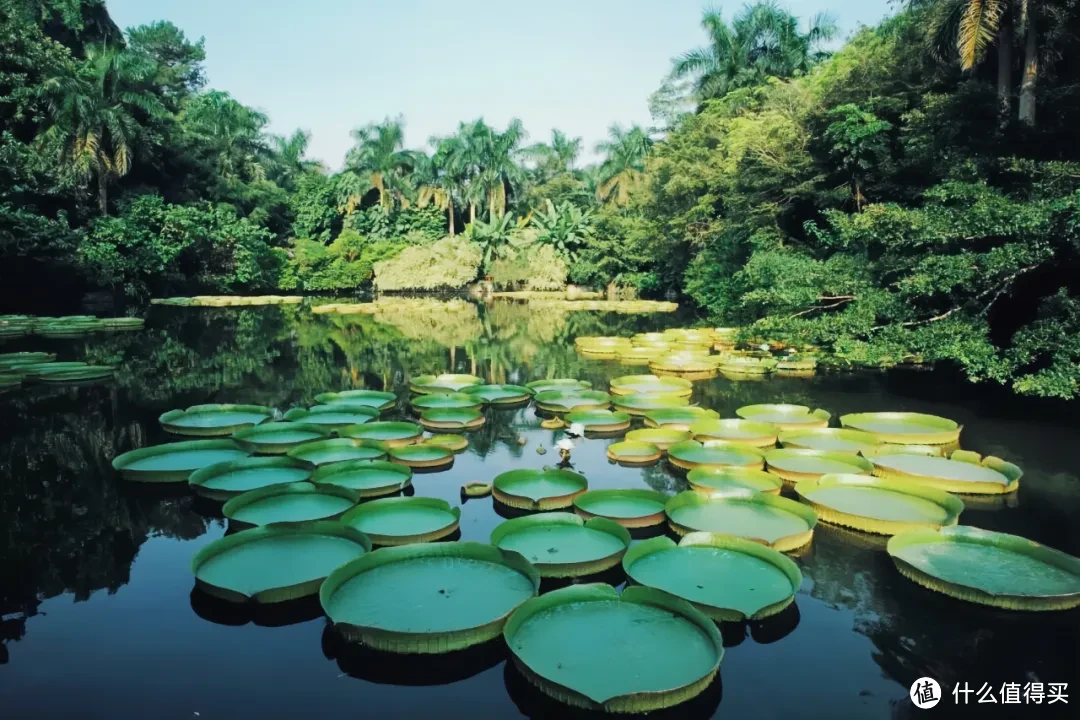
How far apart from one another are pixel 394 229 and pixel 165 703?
4519cm

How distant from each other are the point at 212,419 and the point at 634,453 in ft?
19.4

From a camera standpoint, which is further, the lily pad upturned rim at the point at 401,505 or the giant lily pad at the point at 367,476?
the giant lily pad at the point at 367,476

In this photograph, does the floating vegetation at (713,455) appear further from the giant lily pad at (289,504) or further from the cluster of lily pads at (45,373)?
the cluster of lily pads at (45,373)

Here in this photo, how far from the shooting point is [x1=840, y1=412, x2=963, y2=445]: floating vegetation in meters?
8.77

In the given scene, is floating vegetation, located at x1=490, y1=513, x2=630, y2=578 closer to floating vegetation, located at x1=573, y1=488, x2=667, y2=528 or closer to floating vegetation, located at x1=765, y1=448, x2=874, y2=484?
floating vegetation, located at x1=573, y1=488, x2=667, y2=528

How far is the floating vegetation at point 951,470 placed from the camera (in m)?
7.11

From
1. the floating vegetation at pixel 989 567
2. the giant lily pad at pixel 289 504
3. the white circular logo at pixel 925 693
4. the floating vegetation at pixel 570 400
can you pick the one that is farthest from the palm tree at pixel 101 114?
the white circular logo at pixel 925 693

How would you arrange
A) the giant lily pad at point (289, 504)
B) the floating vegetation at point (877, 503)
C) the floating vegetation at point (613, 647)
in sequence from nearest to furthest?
the floating vegetation at point (613, 647) < the floating vegetation at point (877, 503) < the giant lily pad at point (289, 504)

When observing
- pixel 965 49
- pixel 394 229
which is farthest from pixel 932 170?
pixel 394 229

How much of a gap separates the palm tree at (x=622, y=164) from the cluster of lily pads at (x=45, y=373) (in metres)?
34.1

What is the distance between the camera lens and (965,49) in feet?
36.4

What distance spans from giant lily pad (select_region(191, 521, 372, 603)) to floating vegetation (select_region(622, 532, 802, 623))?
88.1 inches

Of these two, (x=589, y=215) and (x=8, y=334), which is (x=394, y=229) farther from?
(x=8, y=334)

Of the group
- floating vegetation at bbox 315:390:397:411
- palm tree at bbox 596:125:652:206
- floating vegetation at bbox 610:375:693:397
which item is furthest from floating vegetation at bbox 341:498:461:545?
palm tree at bbox 596:125:652:206
